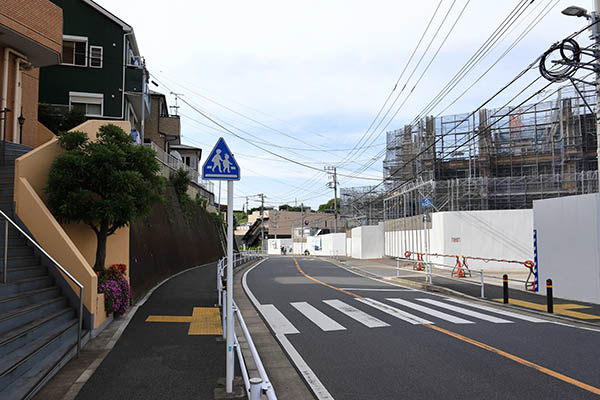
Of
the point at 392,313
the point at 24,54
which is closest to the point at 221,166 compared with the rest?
the point at 392,313

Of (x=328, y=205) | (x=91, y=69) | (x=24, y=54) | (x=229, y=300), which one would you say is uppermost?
(x=91, y=69)

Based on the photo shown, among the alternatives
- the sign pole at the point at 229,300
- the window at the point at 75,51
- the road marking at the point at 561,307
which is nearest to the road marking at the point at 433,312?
the road marking at the point at 561,307

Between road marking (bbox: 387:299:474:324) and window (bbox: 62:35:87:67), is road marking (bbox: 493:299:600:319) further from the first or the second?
window (bbox: 62:35:87:67)

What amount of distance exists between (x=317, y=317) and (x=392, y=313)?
208 centimetres

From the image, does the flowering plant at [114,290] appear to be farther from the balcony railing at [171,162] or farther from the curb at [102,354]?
the balcony railing at [171,162]

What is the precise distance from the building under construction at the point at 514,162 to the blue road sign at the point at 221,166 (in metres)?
23.6

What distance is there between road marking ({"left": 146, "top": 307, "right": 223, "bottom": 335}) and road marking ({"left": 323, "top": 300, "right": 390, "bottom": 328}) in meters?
3.37

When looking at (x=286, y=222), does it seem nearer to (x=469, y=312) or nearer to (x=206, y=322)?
(x=469, y=312)

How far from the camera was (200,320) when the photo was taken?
432 inches

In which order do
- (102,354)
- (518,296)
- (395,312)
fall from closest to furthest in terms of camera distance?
(102,354), (395,312), (518,296)

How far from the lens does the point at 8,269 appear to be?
815 centimetres

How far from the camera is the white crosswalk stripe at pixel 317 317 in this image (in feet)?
33.6

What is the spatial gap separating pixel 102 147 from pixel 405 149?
39.0 metres

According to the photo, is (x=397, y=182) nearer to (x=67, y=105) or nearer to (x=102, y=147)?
(x=67, y=105)
